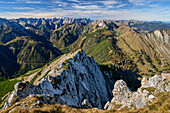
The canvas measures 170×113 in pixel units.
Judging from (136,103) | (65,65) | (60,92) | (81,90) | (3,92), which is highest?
(65,65)

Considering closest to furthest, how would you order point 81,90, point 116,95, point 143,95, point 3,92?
1. point 143,95
2. point 116,95
3. point 81,90
4. point 3,92

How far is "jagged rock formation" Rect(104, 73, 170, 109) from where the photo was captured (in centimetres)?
4109

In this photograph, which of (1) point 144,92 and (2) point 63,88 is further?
(2) point 63,88

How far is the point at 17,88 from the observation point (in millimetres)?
40312

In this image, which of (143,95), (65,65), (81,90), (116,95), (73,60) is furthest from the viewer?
(73,60)

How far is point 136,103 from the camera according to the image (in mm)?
41656

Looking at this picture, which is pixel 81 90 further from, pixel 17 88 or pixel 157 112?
pixel 157 112

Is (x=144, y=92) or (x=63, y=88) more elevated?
(x=144, y=92)

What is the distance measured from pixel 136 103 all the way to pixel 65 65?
191 feet

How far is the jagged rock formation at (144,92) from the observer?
135 feet

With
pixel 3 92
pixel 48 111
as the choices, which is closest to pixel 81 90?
pixel 48 111

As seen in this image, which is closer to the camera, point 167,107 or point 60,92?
point 167,107

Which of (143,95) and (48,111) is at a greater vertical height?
(48,111)

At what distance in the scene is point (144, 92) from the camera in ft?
153
